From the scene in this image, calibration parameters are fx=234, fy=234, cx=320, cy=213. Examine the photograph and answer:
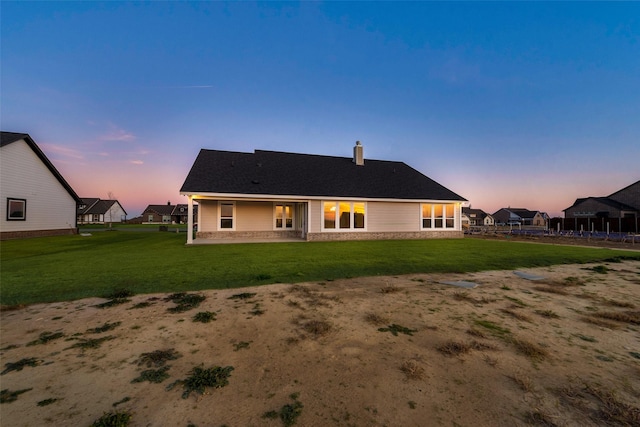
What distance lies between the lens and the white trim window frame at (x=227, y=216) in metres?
17.1

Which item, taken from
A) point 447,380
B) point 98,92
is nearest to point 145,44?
point 98,92

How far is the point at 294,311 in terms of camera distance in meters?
4.28

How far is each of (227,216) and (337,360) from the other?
16.2 metres

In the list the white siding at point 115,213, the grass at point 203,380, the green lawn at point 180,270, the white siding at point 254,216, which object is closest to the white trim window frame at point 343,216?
the white siding at point 254,216

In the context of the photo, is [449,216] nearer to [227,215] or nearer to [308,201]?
[308,201]

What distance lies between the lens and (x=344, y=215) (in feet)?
57.5

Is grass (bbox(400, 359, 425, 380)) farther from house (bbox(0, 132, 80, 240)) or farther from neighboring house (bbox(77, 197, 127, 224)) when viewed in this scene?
neighboring house (bbox(77, 197, 127, 224))

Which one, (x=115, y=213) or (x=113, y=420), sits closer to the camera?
(x=113, y=420)

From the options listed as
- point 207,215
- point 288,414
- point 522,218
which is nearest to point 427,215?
point 207,215

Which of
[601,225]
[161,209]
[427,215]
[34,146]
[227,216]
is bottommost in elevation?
[601,225]

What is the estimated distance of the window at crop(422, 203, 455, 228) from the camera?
19.4 meters

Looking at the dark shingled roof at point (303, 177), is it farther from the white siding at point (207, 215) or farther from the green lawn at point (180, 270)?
the green lawn at point (180, 270)

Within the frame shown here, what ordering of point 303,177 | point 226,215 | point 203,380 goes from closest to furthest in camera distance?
point 203,380
point 226,215
point 303,177

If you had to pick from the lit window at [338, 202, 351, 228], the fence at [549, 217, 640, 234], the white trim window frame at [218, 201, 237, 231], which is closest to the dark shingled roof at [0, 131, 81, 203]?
the white trim window frame at [218, 201, 237, 231]
